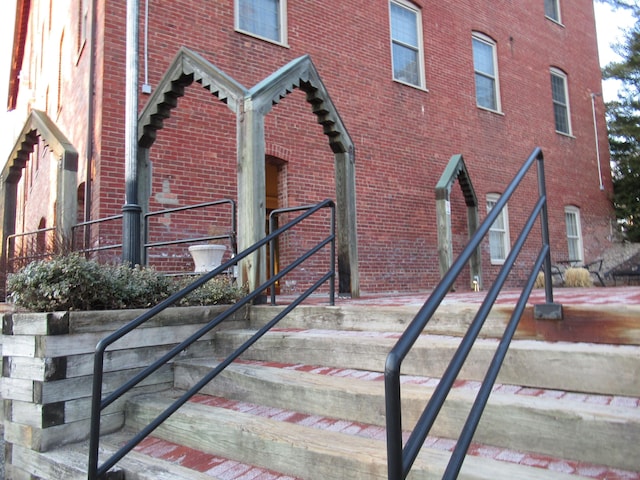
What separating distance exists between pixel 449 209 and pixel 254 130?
17.8 feet

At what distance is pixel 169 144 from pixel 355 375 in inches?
210

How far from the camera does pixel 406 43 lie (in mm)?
10664

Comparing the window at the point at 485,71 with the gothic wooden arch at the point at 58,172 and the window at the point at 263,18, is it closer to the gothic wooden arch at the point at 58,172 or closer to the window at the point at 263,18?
the window at the point at 263,18

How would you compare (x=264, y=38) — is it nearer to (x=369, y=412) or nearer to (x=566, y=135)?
(x=369, y=412)

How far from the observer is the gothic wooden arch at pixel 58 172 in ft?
22.9

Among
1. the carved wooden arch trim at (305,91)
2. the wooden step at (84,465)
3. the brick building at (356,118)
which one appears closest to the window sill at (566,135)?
the brick building at (356,118)

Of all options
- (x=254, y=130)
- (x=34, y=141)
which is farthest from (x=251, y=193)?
(x=34, y=141)

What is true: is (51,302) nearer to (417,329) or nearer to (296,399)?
(296,399)

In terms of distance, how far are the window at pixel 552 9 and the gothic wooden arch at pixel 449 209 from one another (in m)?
7.90

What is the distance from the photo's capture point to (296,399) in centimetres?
284

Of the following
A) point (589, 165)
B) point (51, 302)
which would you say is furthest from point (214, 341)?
point (589, 165)

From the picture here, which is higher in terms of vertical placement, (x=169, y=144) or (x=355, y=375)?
(x=169, y=144)

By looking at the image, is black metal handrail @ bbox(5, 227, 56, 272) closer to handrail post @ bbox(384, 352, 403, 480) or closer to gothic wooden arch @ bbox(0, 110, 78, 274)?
gothic wooden arch @ bbox(0, 110, 78, 274)

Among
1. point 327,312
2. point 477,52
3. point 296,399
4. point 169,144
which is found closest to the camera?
point 296,399
